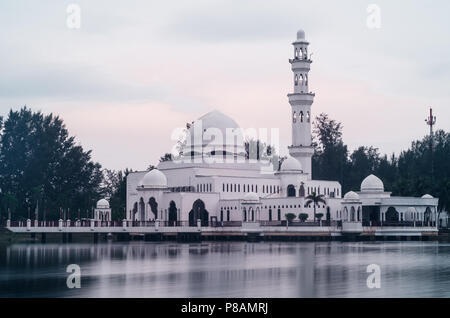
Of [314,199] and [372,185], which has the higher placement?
[372,185]

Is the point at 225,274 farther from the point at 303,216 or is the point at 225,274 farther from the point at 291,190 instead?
the point at 291,190

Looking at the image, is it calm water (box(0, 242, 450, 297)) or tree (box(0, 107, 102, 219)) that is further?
tree (box(0, 107, 102, 219))

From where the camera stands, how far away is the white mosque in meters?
97.8

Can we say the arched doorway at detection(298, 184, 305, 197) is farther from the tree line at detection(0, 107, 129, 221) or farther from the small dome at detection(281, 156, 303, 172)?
the tree line at detection(0, 107, 129, 221)

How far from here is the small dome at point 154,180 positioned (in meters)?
102

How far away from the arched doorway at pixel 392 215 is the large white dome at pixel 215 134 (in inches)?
812

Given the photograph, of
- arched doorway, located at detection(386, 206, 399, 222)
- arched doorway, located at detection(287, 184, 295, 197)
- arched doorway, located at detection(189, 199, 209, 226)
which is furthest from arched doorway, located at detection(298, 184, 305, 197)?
arched doorway, located at detection(189, 199, 209, 226)

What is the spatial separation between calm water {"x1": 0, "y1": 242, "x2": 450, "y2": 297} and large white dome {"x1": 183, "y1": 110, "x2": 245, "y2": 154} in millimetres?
39297

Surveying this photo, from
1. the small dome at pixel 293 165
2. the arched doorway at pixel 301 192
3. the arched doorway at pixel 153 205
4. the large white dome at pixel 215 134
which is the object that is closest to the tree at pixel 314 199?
the arched doorway at pixel 301 192

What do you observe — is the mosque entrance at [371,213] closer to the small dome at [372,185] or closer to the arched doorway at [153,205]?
the small dome at [372,185]

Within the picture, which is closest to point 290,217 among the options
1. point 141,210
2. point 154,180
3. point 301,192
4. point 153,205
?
point 301,192

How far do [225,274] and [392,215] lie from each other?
54.8 metres

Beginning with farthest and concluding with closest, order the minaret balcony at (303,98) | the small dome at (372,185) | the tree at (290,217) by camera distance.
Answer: the minaret balcony at (303,98)
the small dome at (372,185)
the tree at (290,217)

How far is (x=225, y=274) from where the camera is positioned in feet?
158
